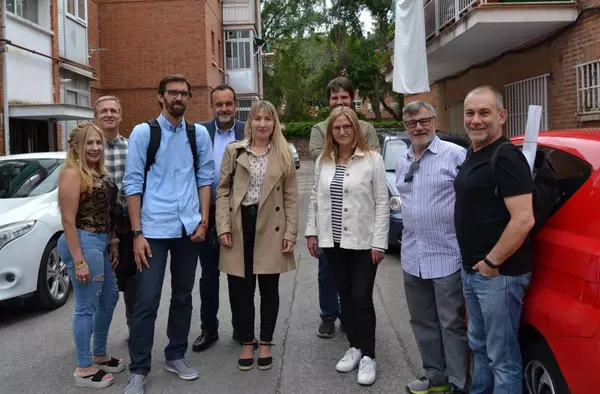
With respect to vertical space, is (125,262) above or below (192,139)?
below

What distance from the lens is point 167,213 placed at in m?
3.77

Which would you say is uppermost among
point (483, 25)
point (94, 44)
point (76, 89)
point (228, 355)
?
point (94, 44)

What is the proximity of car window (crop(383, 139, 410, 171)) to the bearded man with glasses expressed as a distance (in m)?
5.72

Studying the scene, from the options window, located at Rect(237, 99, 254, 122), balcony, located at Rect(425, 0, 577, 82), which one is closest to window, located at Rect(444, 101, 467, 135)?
balcony, located at Rect(425, 0, 577, 82)

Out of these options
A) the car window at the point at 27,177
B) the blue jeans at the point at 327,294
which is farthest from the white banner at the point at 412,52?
the blue jeans at the point at 327,294

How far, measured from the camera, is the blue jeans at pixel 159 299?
12.3 feet

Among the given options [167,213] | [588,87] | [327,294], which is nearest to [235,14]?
[588,87]

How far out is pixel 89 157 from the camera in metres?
3.82

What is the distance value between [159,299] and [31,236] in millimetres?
2269

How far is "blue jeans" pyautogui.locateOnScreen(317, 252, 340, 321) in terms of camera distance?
4.68m

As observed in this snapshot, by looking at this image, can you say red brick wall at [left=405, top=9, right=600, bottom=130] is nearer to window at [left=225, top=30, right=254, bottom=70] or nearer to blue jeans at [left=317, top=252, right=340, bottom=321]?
blue jeans at [left=317, top=252, right=340, bottom=321]

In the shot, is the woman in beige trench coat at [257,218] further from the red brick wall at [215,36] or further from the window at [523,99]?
the red brick wall at [215,36]

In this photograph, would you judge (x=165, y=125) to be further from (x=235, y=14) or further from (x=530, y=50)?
(x=235, y=14)

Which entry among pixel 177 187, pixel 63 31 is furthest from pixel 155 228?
pixel 63 31
